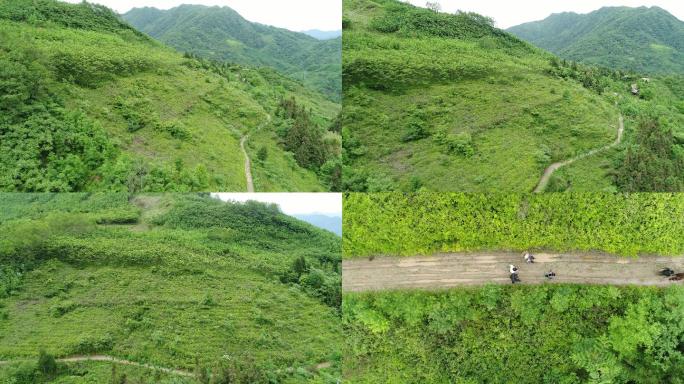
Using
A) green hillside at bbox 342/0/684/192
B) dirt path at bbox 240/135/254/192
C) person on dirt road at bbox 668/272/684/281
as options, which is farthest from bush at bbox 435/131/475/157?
person on dirt road at bbox 668/272/684/281

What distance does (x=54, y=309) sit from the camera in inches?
353

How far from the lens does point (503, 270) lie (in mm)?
8570

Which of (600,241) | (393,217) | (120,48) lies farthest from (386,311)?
(120,48)

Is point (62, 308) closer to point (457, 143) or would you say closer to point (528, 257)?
point (457, 143)

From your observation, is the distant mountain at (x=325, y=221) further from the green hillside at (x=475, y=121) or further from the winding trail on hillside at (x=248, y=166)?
the winding trail on hillside at (x=248, y=166)

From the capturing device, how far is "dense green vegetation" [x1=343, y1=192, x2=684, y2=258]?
8422mm

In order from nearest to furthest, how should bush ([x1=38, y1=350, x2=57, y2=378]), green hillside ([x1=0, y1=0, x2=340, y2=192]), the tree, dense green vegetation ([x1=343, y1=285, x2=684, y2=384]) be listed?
green hillside ([x1=0, y1=0, x2=340, y2=192]) → bush ([x1=38, y1=350, x2=57, y2=378]) → dense green vegetation ([x1=343, y1=285, x2=684, y2=384]) → the tree

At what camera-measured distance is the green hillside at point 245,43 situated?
63.9ft

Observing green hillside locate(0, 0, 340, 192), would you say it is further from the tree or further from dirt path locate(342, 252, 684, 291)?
dirt path locate(342, 252, 684, 291)

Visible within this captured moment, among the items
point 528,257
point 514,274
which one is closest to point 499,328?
point 514,274

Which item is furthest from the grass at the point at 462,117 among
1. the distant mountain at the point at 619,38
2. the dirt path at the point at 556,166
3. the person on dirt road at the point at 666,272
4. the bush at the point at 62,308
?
the bush at the point at 62,308

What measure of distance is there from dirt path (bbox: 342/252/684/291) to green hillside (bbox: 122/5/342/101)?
12116 millimetres

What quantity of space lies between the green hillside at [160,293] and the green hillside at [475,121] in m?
3.38

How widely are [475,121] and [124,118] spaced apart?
9.11 m
